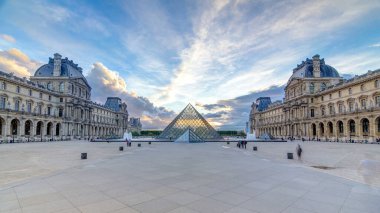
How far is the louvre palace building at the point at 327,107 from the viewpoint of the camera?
42.9 meters

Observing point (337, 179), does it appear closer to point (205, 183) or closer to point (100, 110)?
point (205, 183)

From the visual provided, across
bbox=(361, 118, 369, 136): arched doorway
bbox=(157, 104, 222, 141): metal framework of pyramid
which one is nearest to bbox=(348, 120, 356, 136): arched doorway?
bbox=(361, 118, 369, 136): arched doorway

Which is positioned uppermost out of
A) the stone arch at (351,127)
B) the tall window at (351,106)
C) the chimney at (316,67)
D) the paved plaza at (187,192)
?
the chimney at (316,67)

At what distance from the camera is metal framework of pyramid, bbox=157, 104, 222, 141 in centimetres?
5039

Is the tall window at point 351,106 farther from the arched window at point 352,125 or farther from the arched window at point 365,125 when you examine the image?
the arched window at point 365,125

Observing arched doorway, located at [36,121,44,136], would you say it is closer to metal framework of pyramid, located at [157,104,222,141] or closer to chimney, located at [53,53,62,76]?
chimney, located at [53,53,62,76]

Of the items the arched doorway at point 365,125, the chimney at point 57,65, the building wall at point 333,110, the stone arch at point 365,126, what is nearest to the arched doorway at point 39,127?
the chimney at point 57,65

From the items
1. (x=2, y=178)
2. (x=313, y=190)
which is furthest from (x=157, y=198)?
(x=2, y=178)

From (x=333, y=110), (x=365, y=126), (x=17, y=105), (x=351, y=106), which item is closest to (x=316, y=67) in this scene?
(x=333, y=110)

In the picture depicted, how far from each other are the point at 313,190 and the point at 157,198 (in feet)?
16.2

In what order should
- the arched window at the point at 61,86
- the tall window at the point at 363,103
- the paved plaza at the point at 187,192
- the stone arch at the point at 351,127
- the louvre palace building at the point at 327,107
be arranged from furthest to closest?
the arched window at the point at 61,86, the stone arch at the point at 351,127, the tall window at the point at 363,103, the louvre palace building at the point at 327,107, the paved plaza at the point at 187,192

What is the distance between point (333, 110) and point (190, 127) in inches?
1486

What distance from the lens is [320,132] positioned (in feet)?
195

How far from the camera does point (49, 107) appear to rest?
56344 millimetres
